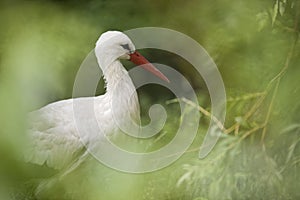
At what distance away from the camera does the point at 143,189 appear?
1.13 m

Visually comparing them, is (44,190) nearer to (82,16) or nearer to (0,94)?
(82,16)

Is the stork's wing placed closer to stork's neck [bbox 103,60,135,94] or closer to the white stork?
the white stork

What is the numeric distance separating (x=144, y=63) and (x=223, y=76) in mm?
206

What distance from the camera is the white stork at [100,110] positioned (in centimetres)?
106

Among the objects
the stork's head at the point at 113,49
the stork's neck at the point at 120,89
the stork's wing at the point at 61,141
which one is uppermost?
the stork's head at the point at 113,49

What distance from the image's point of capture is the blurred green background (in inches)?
43.6

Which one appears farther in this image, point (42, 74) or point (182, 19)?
point (182, 19)

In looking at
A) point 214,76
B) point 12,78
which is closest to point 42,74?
point 12,78

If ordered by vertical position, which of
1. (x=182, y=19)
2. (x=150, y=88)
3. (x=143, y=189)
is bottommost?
(x=143, y=189)

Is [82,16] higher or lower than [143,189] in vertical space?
higher

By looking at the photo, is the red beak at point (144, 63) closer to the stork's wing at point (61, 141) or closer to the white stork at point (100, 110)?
the white stork at point (100, 110)

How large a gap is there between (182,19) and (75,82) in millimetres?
290

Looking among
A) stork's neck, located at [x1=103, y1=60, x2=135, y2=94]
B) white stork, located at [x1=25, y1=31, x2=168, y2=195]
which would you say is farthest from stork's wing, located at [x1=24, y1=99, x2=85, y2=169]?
stork's neck, located at [x1=103, y1=60, x2=135, y2=94]

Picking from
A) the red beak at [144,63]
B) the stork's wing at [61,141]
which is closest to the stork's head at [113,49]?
the red beak at [144,63]
